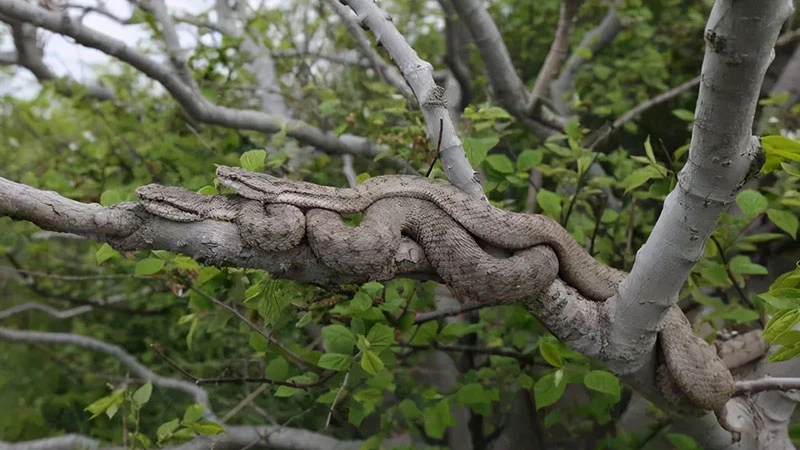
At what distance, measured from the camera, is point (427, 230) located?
1.74m

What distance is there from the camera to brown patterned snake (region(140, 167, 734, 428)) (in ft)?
5.26

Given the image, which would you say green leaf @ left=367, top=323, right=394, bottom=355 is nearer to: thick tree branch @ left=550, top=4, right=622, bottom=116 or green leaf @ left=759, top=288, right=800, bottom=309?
green leaf @ left=759, top=288, right=800, bottom=309

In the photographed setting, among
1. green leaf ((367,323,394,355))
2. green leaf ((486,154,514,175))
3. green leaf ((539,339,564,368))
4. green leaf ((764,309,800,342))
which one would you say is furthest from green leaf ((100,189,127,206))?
green leaf ((764,309,800,342))

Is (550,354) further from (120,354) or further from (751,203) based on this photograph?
(120,354)

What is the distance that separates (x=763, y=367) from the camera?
8.11 feet

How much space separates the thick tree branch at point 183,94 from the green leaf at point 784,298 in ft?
6.22

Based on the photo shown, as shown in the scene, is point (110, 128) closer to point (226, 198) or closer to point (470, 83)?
point (470, 83)

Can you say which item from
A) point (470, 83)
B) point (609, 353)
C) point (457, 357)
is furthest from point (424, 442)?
point (470, 83)

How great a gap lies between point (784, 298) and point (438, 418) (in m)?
1.27

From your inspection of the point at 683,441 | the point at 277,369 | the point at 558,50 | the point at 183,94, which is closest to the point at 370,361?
the point at 277,369

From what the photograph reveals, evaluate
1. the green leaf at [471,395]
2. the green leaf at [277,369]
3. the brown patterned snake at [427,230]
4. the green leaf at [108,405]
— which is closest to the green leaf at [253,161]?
the brown patterned snake at [427,230]

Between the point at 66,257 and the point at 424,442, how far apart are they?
3.21 m

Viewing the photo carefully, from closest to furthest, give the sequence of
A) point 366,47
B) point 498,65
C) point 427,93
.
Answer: point 427,93
point 366,47
point 498,65

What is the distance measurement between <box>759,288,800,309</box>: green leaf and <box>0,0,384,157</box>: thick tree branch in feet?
6.22
